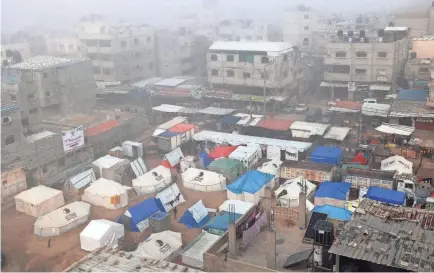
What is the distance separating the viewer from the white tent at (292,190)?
1692 cm

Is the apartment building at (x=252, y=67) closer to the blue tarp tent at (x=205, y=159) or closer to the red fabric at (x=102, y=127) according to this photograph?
the red fabric at (x=102, y=127)

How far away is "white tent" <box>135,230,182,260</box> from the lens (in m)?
13.8

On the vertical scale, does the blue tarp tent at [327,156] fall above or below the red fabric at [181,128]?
below

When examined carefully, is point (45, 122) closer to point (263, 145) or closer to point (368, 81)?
point (263, 145)

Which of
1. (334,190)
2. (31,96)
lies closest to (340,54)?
(334,190)

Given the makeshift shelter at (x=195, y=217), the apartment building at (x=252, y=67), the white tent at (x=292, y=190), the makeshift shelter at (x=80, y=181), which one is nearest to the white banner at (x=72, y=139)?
the makeshift shelter at (x=80, y=181)

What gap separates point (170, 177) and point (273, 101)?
12807 mm

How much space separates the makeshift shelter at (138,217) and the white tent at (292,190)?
4447 millimetres

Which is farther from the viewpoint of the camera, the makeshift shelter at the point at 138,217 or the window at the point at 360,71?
the window at the point at 360,71

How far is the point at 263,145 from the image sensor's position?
72.1 feet

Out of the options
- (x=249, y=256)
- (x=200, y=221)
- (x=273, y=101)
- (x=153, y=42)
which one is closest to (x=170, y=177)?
(x=200, y=221)

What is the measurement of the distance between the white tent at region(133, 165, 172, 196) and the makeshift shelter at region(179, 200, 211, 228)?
2842 mm

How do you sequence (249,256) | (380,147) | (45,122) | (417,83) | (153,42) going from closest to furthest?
(249,256) < (380,147) < (45,122) < (417,83) < (153,42)

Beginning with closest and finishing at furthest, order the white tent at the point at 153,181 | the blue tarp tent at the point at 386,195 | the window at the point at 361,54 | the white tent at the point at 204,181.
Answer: the blue tarp tent at the point at 386,195, the white tent at the point at 153,181, the white tent at the point at 204,181, the window at the point at 361,54
